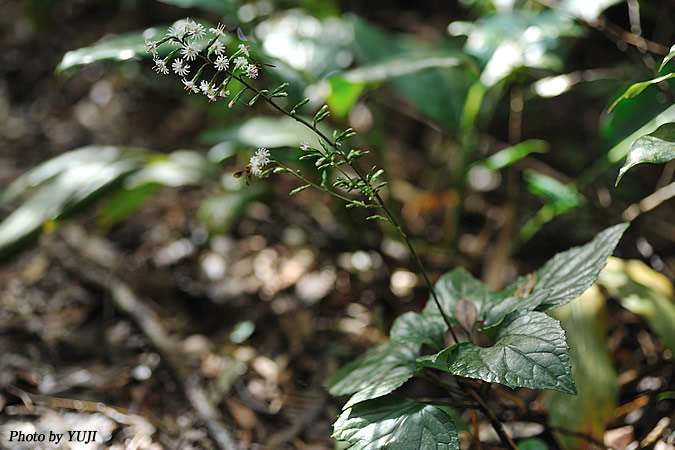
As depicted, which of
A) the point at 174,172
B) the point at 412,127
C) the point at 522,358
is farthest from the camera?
the point at 412,127

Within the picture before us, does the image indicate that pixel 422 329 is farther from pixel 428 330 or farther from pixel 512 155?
pixel 512 155

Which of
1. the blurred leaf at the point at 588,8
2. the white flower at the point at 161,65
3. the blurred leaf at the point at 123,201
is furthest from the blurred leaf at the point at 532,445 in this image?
the blurred leaf at the point at 123,201

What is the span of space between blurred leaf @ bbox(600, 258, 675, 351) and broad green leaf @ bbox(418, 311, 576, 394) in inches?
17.5

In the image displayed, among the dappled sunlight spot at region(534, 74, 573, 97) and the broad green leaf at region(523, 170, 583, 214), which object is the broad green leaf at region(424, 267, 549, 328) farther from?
the dappled sunlight spot at region(534, 74, 573, 97)

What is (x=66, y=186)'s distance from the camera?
51.4 inches

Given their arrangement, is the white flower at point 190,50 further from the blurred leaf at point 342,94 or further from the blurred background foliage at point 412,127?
the blurred leaf at point 342,94

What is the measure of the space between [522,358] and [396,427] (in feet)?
0.65

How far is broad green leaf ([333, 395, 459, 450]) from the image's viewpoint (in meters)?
0.70

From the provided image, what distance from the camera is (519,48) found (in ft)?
4.56

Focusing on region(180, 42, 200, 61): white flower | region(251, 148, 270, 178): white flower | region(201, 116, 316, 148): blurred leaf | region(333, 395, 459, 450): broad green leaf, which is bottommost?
region(333, 395, 459, 450): broad green leaf

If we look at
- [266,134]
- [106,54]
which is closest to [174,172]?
[266,134]

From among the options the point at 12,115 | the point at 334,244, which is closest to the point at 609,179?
the point at 334,244

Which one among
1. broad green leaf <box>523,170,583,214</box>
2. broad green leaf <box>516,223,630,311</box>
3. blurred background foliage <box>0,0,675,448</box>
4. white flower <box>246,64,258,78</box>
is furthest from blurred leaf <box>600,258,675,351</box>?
white flower <box>246,64,258,78</box>

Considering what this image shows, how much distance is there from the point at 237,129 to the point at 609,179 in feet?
3.58
